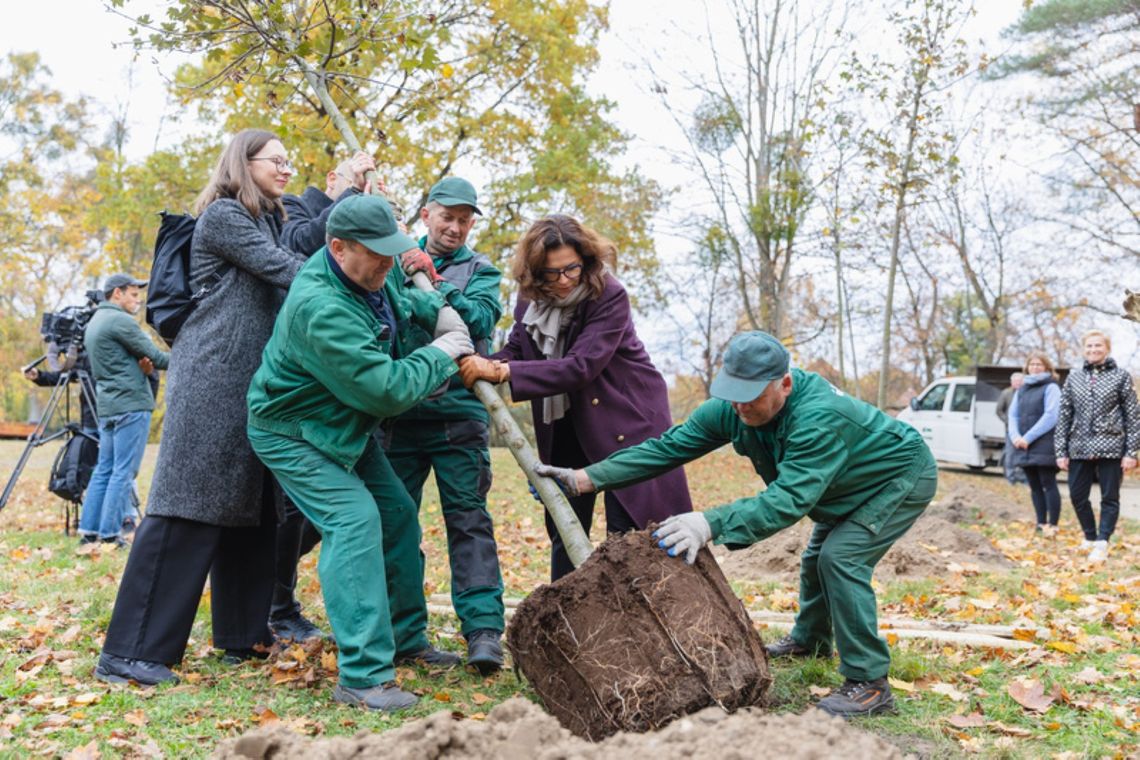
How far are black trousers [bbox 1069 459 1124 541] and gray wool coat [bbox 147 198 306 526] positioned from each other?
748 cm

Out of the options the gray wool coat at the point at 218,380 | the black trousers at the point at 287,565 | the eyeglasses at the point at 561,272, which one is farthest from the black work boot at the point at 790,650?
the gray wool coat at the point at 218,380

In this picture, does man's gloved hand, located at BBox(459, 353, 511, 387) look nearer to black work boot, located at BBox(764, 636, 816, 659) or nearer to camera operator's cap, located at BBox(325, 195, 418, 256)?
camera operator's cap, located at BBox(325, 195, 418, 256)

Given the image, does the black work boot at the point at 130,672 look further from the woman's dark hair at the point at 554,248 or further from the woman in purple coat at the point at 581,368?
the woman's dark hair at the point at 554,248

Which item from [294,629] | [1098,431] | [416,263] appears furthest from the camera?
[1098,431]

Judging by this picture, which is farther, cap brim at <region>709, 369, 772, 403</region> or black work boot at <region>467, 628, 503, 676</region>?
black work boot at <region>467, 628, 503, 676</region>

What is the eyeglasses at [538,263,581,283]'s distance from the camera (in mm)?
4336

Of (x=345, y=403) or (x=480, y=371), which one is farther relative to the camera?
(x=480, y=371)

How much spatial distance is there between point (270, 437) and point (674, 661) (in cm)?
180

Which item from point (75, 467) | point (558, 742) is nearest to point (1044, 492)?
point (558, 742)

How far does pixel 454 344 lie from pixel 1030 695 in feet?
9.13

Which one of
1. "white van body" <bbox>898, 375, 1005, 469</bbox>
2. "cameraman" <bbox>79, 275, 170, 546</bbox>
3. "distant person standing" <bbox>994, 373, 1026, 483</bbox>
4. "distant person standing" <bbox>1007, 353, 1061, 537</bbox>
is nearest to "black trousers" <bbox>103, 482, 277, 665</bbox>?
"cameraman" <bbox>79, 275, 170, 546</bbox>

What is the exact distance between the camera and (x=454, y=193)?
14.9 ft

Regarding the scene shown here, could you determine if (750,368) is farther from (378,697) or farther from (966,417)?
(966,417)

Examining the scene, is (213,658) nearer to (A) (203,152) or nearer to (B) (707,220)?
(A) (203,152)
